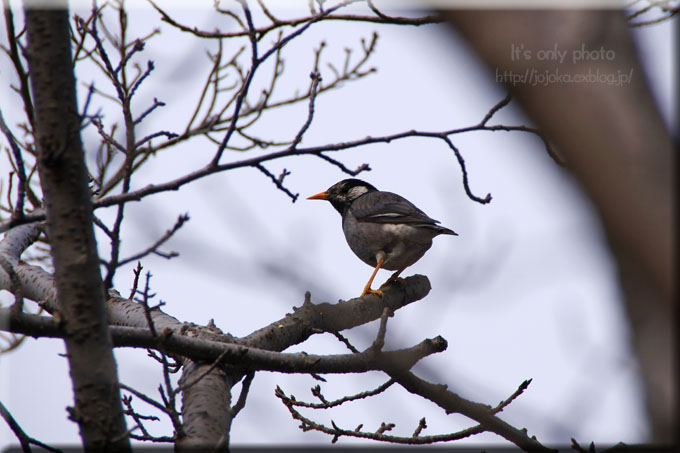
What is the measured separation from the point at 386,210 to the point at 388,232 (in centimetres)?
47

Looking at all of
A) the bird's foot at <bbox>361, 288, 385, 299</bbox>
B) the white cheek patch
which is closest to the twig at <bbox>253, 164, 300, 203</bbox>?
the bird's foot at <bbox>361, 288, 385, 299</bbox>

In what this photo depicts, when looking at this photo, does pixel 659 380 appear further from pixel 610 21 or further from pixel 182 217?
pixel 182 217

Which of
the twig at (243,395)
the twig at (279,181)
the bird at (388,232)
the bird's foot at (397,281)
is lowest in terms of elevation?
the twig at (243,395)

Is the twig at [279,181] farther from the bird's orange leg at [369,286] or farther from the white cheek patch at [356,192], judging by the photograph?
the white cheek patch at [356,192]

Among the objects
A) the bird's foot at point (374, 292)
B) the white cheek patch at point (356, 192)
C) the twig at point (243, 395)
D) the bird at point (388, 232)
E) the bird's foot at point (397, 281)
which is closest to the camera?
the twig at point (243, 395)

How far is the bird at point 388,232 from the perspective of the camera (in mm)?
6578

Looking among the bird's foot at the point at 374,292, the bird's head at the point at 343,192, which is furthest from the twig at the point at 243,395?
the bird's head at the point at 343,192

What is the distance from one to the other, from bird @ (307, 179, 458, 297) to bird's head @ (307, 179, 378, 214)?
745mm

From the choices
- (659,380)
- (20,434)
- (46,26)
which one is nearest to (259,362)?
(20,434)

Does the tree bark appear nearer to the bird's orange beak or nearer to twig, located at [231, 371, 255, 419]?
twig, located at [231, 371, 255, 419]

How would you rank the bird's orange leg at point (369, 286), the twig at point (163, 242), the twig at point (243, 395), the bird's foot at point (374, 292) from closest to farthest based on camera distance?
1. the twig at point (163, 242)
2. the twig at point (243, 395)
3. the bird's foot at point (374, 292)
4. the bird's orange leg at point (369, 286)

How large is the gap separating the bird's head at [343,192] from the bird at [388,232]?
745 mm

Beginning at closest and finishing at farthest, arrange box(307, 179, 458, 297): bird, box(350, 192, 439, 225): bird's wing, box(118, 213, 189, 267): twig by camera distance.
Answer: box(118, 213, 189, 267): twig, box(307, 179, 458, 297): bird, box(350, 192, 439, 225): bird's wing

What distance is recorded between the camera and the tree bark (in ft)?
7.95
